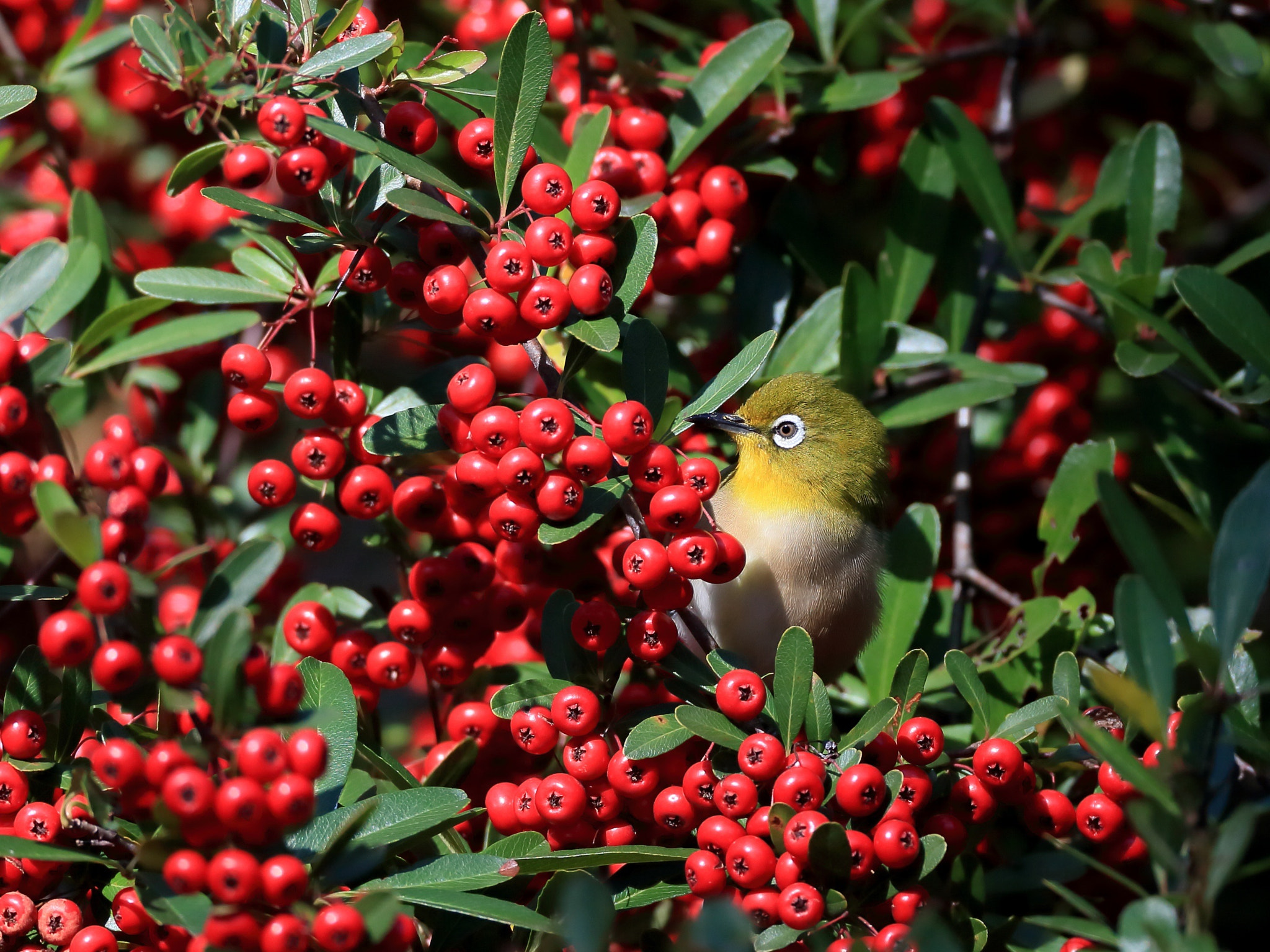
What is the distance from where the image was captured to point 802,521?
3.58m

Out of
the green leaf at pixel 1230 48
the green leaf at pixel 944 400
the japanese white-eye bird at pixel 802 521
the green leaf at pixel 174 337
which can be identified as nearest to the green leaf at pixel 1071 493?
the green leaf at pixel 944 400

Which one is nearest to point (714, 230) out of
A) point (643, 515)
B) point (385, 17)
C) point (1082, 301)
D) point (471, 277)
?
point (471, 277)

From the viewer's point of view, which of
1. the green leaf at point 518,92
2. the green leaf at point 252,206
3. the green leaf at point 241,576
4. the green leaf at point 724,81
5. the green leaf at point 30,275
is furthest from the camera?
the green leaf at point 724,81

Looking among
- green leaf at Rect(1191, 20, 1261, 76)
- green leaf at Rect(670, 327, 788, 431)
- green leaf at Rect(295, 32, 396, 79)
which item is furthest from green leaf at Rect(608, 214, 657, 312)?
green leaf at Rect(1191, 20, 1261, 76)

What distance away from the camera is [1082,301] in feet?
13.4

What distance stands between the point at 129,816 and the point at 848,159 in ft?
11.7

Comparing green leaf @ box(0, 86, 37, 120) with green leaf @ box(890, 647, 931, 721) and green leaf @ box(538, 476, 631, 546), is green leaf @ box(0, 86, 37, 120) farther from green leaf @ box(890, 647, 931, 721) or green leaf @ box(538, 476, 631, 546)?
green leaf @ box(890, 647, 931, 721)

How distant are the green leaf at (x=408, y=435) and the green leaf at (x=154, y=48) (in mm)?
874

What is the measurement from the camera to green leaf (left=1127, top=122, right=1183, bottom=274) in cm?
353

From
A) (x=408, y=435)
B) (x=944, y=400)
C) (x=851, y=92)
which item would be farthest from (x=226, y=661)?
(x=851, y=92)

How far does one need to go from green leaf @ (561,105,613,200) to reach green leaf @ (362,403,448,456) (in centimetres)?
73

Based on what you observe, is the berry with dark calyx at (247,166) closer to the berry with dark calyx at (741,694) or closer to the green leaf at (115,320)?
the green leaf at (115,320)

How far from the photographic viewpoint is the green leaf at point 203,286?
8.79 feet

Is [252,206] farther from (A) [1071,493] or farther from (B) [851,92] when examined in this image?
(A) [1071,493]
